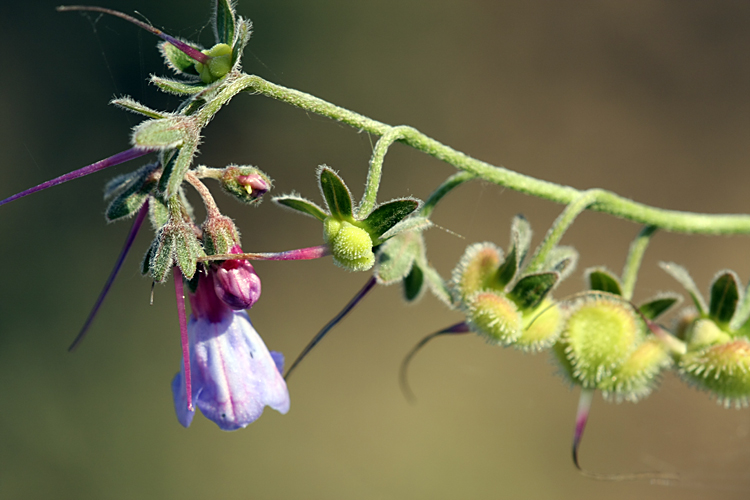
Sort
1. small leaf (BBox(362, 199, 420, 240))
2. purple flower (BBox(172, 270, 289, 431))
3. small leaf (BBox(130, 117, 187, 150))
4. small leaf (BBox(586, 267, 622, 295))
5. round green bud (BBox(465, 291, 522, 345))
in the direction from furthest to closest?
small leaf (BBox(586, 267, 622, 295)) → round green bud (BBox(465, 291, 522, 345)) → purple flower (BBox(172, 270, 289, 431)) → small leaf (BBox(362, 199, 420, 240)) → small leaf (BBox(130, 117, 187, 150))

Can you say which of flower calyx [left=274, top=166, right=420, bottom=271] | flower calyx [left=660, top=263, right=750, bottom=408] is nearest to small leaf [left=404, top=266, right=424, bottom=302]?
flower calyx [left=274, top=166, right=420, bottom=271]

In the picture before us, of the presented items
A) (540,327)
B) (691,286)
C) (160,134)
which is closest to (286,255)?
(160,134)

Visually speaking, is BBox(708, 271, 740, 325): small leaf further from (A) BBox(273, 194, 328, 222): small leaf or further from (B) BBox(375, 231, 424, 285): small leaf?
(A) BBox(273, 194, 328, 222): small leaf

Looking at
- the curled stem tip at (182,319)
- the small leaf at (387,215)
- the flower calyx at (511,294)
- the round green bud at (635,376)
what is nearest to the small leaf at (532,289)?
the flower calyx at (511,294)

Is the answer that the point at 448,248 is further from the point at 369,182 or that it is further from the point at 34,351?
the point at 369,182

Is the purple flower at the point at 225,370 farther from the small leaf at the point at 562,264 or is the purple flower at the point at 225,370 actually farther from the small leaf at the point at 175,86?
the small leaf at the point at 562,264

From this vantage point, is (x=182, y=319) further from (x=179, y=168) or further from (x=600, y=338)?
(x=600, y=338)

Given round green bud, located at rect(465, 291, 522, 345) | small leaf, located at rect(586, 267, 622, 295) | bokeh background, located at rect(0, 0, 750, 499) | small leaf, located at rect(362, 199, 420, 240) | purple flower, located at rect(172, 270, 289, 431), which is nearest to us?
small leaf, located at rect(362, 199, 420, 240)
